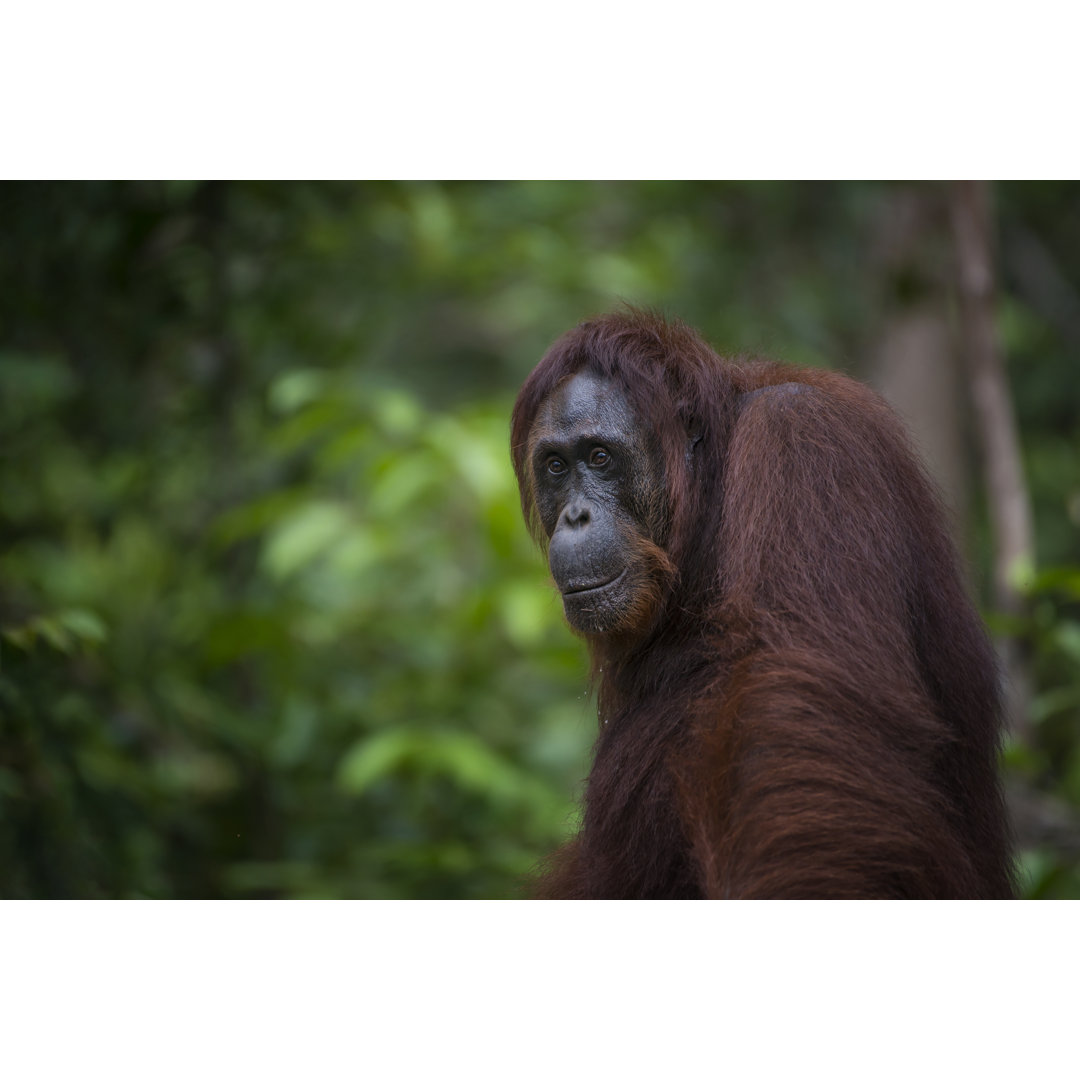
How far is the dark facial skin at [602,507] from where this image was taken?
9.64 ft

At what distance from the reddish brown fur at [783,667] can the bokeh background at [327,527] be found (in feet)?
2.65

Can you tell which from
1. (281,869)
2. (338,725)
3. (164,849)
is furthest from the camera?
(338,725)

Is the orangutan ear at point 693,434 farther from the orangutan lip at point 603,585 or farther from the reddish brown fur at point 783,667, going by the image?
the orangutan lip at point 603,585

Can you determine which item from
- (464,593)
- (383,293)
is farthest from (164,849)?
(383,293)

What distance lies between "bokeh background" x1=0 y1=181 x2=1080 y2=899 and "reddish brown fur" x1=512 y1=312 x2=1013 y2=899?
0.81m

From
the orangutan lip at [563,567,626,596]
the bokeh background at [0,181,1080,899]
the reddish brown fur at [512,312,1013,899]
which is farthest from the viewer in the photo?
the bokeh background at [0,181,1080,899]

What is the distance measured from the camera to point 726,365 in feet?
10.3

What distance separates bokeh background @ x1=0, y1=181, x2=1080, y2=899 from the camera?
457 cm

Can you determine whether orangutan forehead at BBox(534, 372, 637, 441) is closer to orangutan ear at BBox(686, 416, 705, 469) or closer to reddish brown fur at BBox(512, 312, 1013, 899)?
reddish brown fur at BBox(512, 312, 1013, 899)

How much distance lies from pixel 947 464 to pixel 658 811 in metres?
4.00

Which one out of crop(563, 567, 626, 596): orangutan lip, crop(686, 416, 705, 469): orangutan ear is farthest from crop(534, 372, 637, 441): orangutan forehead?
crop(563, 567, 626, 596): orangutan lip

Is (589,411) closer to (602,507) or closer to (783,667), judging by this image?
(602,507)

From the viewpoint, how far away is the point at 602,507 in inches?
117
